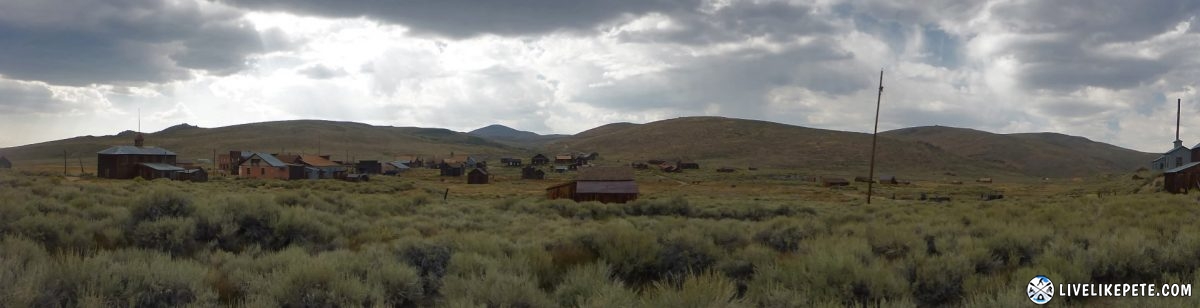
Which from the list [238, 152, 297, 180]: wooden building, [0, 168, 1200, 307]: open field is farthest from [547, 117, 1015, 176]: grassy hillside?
[0, 168, 1200, 307]: open field

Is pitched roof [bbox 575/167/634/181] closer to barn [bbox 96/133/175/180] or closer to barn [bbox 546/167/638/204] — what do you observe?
barn [bbox 546/167/638/204]

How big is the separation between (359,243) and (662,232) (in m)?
6.19

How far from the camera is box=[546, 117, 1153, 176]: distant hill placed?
123188 mm

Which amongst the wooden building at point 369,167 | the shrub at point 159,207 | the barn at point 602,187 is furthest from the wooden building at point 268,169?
the shrub at point 159,207

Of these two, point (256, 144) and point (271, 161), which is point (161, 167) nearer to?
point (271, 161)

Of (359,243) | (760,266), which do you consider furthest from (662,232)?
(359,243)

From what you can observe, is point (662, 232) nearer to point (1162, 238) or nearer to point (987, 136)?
point (1162, 238)

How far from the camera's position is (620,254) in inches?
341

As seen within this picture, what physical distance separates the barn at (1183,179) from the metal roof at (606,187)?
2951cm

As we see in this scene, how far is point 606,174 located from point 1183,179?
32399 millimetres

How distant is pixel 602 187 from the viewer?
38.3 m

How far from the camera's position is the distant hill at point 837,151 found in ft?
404

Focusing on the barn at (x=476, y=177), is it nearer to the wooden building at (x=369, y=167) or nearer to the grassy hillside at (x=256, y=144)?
the wooden building at (x=369, y=167)

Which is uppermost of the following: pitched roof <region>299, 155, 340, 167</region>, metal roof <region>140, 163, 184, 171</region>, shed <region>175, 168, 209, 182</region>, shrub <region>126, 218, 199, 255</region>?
shrub <region>126, 218, 199, 255</region>
